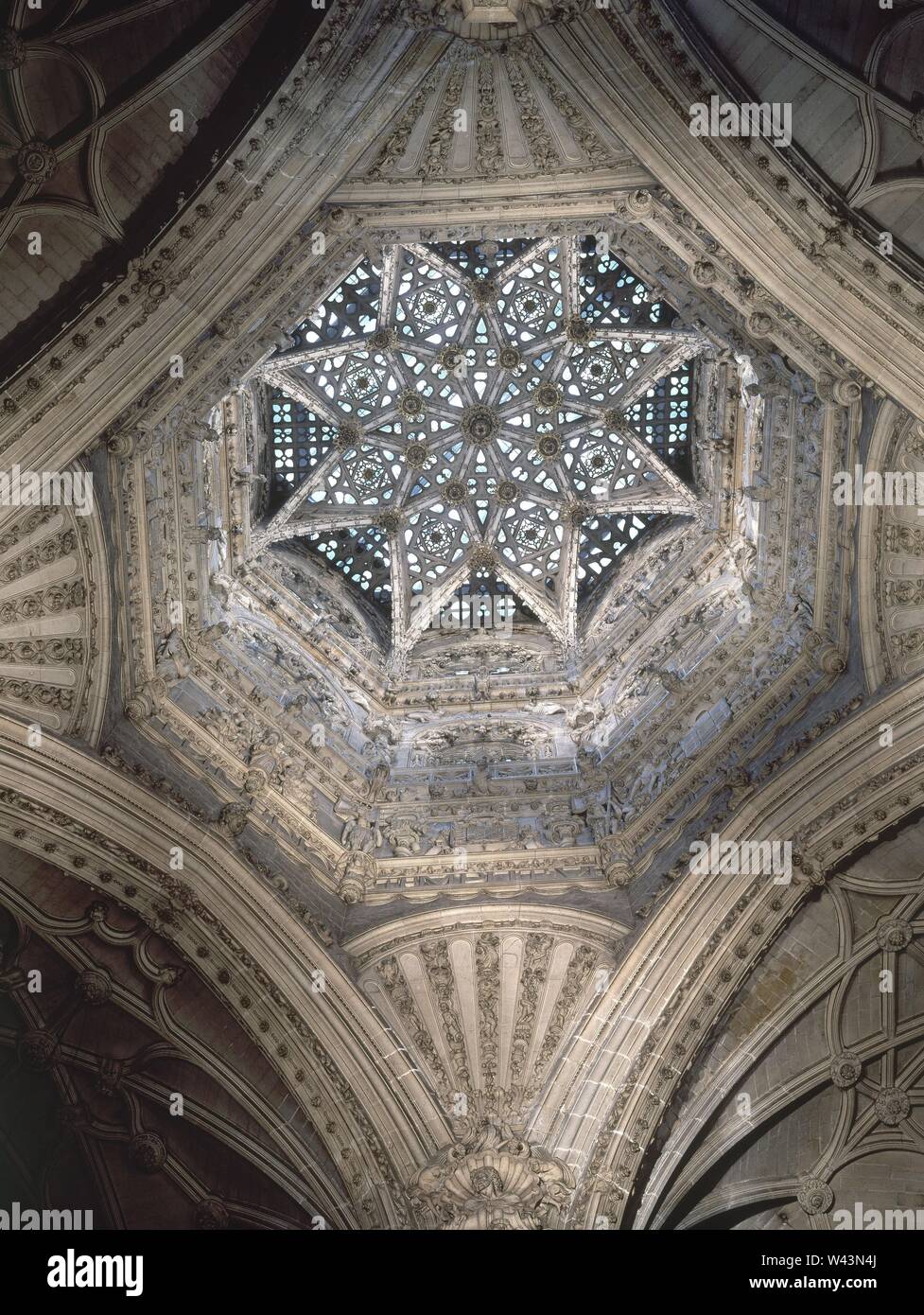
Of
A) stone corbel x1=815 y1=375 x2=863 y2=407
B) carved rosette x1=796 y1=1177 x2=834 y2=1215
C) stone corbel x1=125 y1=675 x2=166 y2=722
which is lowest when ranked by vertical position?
carved rosette x1=796 y1=1177 x2=834 y2=1215

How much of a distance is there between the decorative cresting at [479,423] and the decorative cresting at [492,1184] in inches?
349

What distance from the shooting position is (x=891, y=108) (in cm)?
1125

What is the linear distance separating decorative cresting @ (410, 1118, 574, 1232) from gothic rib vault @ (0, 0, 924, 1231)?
41mm

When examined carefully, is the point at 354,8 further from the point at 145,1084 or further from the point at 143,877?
the point at 145,1084

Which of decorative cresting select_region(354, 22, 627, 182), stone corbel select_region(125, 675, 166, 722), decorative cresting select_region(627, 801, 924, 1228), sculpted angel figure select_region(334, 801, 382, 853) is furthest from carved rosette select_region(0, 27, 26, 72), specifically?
decorative cresting select_region(627, 801, 924, 1228)

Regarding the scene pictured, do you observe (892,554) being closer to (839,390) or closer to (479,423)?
(839,390)

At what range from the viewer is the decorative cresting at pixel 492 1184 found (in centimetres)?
1245

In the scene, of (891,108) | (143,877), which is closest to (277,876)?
(143,877)

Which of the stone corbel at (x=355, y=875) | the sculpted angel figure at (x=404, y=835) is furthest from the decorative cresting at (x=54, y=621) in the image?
the sculpted angel figure at (x=404, y=835)

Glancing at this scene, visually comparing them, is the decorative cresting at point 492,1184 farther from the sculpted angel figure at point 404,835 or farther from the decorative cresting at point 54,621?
the decorative cresting at point 54,621

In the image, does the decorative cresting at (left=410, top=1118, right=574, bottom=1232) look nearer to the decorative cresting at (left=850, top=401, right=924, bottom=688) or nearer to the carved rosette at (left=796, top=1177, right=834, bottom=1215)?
the carved rosette at (left=796, top=1177, right=834, bottom=1215)

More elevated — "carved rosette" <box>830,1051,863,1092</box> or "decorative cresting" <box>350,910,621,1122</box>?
"decorative cresting" <box>350,910,621,1122</box>

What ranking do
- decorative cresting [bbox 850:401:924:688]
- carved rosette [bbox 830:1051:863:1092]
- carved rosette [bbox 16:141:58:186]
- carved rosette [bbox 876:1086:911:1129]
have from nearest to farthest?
carved rosette [bbox 16:141:58:186] → decorative cresting [bbox 850:401:924:688] → carved rosette [bbox 876:1086:911:1129] → carved rosette [bbox 830:1051:863:1092]

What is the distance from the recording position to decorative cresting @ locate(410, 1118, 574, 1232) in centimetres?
1245
